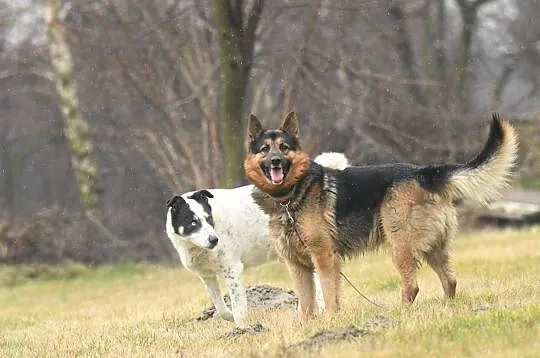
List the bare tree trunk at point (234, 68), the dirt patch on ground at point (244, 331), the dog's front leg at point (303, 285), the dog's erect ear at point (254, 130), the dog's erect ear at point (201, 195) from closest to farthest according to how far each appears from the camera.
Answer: the dirt patch on ground at point (244, 331)
the dog's erect ear at point (254, 130)
the dog's front leg at point (303, 285)
the dog's erect ear at point (201, 195)
the bare tree trunk at point (234, 68)

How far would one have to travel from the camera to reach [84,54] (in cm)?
2131

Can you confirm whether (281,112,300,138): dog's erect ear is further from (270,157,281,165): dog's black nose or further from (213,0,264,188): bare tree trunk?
(213,0,264,188): bare tree trunk

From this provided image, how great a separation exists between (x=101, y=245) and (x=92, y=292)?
20.1ft

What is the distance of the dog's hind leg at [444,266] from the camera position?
9438mm

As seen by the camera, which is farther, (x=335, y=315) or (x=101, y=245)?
(x=101, y=245)

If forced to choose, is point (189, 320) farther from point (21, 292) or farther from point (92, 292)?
point (21, 292)

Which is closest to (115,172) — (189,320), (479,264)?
(479,264)

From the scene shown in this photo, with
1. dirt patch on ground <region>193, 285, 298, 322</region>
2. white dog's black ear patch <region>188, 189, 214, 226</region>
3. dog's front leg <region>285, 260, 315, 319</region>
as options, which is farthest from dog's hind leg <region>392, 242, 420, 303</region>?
dirt patch on ground <region>193, 285, 298, 322</region>

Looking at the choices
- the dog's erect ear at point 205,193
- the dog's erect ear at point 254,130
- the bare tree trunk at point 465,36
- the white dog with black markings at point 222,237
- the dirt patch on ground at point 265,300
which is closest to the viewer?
the dog's erect ear at point 254,130

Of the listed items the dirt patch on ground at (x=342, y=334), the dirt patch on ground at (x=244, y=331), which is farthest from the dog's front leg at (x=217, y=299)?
the dirt patch on ground at (x=342, y=334)

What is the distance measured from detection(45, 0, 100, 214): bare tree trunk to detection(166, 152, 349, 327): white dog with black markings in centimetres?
1639

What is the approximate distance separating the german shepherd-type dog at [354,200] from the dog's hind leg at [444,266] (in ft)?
0.35

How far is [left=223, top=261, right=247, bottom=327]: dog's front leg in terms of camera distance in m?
10.1

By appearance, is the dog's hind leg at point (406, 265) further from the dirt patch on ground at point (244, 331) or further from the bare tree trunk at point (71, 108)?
the bare tree trunk at point (71, 108)
